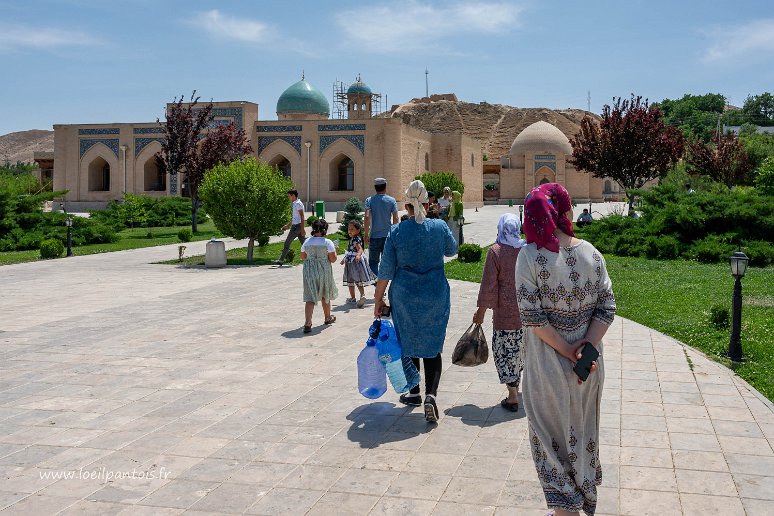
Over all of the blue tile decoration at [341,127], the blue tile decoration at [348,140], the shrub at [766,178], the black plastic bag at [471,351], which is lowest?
the black plastic bag at [471,351]

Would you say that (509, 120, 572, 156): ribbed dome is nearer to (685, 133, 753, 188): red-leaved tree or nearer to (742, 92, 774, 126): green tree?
(685, 133, 753, 188): red-leaved tree

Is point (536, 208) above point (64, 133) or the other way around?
the other way around

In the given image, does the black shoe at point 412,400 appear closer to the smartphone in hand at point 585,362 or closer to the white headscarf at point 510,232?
the white headscarf at point 510,232

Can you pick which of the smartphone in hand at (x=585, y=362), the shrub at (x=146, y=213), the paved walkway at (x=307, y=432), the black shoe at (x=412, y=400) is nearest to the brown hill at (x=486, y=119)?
the shrub at (x=146, y=213)

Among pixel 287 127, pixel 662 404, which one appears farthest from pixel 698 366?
pixel 287 127

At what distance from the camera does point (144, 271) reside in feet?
46.6

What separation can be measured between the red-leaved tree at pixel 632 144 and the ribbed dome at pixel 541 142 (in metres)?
25.0

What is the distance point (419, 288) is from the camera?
4.89m

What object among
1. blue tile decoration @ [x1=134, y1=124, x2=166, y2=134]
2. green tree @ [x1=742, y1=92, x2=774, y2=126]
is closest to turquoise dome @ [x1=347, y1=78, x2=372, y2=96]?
blue tile decoration @ [x1=134, y1=124, x2=166, y2=134]

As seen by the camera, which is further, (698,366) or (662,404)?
(698,366)

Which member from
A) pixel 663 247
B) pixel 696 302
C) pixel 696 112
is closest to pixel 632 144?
pixel 663 247

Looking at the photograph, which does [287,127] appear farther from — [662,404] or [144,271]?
[662,404]

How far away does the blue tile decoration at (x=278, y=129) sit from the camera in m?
A: 38.1

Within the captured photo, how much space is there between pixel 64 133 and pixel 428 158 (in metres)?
20.7
